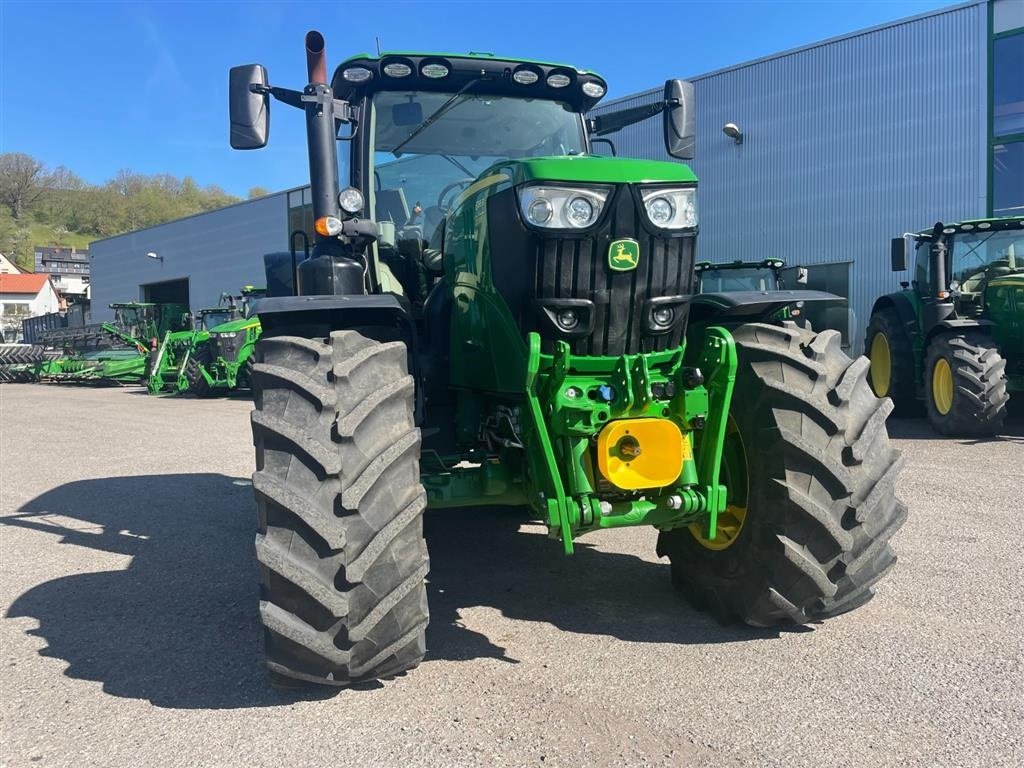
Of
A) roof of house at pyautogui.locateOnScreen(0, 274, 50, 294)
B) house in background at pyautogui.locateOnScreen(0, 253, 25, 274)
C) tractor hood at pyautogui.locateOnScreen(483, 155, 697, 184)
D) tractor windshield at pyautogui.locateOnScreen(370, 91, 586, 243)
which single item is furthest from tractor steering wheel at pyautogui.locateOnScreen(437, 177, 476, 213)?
house in background at pyautogui.locateOnScreen(0, 253, 25, 274)

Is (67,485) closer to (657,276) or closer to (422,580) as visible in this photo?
(422,580)

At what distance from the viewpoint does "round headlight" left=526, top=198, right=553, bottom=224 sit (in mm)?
2879

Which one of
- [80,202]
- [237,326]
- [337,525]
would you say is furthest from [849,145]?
[80,202]

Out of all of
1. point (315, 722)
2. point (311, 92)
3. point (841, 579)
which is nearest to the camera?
point (315, 722)

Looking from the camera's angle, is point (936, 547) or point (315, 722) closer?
point (315, 722)

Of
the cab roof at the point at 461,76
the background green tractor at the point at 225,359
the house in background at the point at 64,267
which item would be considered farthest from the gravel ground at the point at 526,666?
the house in background at the point at 64,267

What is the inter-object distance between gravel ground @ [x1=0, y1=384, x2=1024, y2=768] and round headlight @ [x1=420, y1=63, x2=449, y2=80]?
265cm

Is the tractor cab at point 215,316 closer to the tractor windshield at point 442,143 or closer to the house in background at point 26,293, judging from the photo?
the tractor windshield at point 442,143

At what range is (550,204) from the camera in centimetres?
288

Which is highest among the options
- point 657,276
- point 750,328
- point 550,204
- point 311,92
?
point 311,92

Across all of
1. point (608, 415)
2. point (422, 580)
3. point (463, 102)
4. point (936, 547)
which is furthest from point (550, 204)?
point (936, 547)

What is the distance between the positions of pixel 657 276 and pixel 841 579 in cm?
139

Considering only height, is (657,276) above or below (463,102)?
below

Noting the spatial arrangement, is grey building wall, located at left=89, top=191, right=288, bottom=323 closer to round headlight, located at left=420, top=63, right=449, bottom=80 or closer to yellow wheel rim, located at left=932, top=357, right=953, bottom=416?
yellow wheel rim, located at left=932, top=357, right=953, bottom=416
